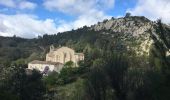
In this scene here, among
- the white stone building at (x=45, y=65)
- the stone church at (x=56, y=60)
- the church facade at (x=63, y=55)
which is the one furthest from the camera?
the church facade at (x=63, y=55)

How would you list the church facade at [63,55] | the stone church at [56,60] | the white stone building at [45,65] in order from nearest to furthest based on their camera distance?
the stone church at [56,60] → the white stone building at [45,65] → the church facade at [63,55]

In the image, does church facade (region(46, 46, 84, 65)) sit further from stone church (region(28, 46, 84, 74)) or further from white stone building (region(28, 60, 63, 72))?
white stone building (region(28, 60, 63, 72))

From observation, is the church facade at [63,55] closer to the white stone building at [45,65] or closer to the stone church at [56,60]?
the stone church at [56,60]

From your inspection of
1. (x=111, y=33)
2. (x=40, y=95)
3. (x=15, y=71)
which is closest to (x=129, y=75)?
(x=40, y=95)

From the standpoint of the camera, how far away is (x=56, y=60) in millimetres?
113625

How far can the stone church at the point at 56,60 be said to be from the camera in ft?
335

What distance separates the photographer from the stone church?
10206cm

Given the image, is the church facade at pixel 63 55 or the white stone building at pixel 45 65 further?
the church facade at pixel 63 55

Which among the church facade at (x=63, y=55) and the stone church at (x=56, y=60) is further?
the church facade at (x=63, y=55)

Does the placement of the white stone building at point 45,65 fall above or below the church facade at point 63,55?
below

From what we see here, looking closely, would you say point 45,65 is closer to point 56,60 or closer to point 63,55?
point 63,55

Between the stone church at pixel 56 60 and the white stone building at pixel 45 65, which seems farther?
the white stone building at pixel 45 65

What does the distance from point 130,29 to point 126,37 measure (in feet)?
59.1

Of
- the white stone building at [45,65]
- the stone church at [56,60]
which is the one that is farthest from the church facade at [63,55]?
the white stone building at [45,65]
